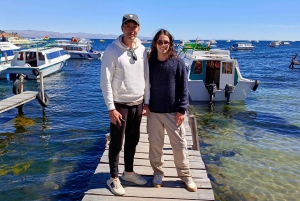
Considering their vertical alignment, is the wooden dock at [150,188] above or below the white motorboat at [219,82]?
below

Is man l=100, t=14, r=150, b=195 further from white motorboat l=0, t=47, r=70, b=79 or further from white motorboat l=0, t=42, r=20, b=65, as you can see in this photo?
white motorboat l=0, t=42, r=20, b=65

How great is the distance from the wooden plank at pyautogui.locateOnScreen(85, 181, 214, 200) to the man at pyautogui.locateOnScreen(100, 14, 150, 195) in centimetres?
16

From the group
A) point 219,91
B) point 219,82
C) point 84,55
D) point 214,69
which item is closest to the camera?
point 219,91

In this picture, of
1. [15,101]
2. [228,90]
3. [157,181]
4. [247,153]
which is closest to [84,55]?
[228,90]

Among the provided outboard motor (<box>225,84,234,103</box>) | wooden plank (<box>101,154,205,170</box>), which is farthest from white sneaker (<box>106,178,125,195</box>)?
outboard motor (<box>225,84,234,103</box>)

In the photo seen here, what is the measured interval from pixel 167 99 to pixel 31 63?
24.4 meters

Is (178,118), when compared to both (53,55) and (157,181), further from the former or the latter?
(53,55)

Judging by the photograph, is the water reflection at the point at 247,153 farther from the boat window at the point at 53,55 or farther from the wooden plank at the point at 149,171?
the boat window at the point at 53,55

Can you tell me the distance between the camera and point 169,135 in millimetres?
3998

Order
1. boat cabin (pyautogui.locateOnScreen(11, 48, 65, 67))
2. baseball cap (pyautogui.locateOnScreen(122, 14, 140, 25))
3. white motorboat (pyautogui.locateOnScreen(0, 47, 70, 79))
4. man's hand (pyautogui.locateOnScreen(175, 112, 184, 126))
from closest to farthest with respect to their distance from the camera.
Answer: baseball cap (pyautogui.locateOnScreen(122, 14, 140, 25)), man's hand (pyautogui.locateOnScreen(175, 112, 184, 126)), white motorboat (pyautogui.locateOnScreen(0, 47, 70, 79)), boat cabin (pyautogui.locateOnScreen(11, 48, 65, 67))

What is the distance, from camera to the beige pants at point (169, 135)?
391cm

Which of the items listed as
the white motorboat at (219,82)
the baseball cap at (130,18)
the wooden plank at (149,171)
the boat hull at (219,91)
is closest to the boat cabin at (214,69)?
the white motorboat at (219,82)

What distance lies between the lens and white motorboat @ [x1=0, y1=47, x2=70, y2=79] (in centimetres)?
2261

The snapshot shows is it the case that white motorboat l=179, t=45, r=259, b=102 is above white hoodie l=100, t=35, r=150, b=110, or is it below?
below
